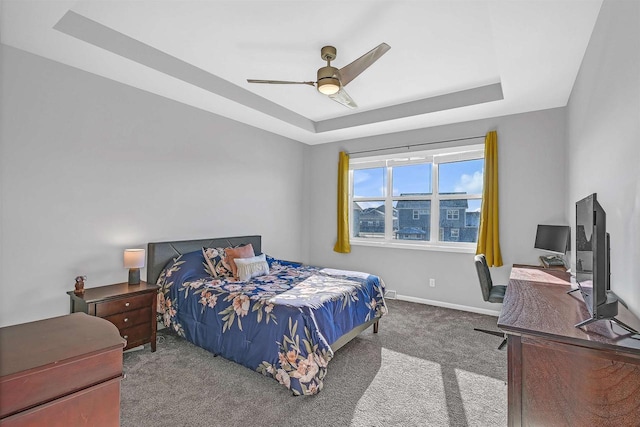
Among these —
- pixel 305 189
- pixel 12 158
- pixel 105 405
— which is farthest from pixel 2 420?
pixel 305 189

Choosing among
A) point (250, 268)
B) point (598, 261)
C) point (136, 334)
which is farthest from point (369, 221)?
point (598, 261)

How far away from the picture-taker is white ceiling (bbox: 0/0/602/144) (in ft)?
7.04

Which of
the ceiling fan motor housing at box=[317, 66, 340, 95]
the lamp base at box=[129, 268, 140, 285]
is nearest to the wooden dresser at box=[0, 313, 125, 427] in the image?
the ceiling fan motor housing at box=[317, 66, 340, 95]

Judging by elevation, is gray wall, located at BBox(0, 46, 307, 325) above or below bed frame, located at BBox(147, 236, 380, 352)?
above

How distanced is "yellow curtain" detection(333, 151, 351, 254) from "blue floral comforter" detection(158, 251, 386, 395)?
1546mm

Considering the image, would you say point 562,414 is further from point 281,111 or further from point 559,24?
point 281,111

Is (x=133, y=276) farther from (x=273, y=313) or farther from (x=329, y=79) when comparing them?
(x=329, y=79)

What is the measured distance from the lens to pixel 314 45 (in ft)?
8.75

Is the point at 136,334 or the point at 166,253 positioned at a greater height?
the point at 166,253

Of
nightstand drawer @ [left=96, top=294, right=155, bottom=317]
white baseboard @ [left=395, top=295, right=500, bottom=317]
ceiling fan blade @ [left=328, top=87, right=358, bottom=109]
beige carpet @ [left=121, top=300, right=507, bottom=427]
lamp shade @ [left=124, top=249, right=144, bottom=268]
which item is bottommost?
beige carpet @ [left=121, top=300, right=507, bottom=427]

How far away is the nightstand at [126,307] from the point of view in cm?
254

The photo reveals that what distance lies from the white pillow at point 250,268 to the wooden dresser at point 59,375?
244cm

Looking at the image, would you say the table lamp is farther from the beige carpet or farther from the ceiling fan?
the ceiling fan

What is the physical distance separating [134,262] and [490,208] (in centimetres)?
410
